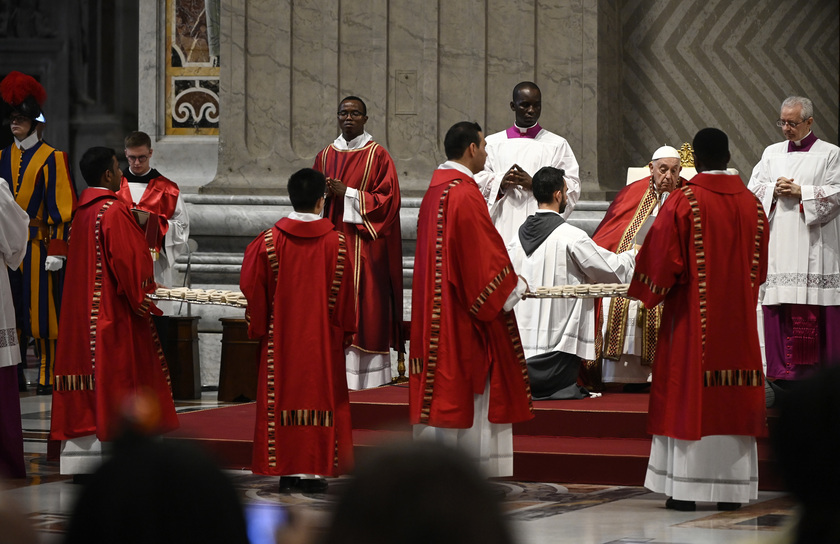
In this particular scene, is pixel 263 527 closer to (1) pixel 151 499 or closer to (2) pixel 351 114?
(1) pixel 151 499

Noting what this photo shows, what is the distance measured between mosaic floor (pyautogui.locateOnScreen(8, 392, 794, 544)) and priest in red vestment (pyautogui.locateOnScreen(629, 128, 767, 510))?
168 mm

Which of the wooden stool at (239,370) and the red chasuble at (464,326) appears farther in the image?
the wooden stool at (239,370)

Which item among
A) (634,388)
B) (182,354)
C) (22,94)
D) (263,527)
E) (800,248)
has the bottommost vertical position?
(634,388)

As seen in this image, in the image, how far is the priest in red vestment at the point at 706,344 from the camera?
5516 mm

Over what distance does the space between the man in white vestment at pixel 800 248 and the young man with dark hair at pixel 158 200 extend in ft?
12.6

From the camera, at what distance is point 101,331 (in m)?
6.29

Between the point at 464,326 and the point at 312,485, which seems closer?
the point at 464,326

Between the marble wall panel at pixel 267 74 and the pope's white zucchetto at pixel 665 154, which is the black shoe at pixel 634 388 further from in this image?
the marble wall panel at pixel 267 74

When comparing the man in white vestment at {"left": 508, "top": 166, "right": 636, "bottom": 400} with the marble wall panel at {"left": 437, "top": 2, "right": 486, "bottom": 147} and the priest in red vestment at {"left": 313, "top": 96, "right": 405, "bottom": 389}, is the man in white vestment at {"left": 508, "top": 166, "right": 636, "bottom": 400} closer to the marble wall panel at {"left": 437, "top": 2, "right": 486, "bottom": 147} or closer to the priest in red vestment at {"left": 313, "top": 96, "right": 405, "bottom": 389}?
the priest in red vestment at {"left": 313, "top": 96, "right": 405, "bottom": 389}

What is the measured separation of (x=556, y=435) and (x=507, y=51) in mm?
Answer: 4352

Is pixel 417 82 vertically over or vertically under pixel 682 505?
over

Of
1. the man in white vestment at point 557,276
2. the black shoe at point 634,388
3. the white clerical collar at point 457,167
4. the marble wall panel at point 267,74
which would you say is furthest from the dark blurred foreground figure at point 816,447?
the marble wall panel at point 267,74

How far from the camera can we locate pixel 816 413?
1.71 meters

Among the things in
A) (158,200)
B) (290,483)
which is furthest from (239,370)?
(290,483)
